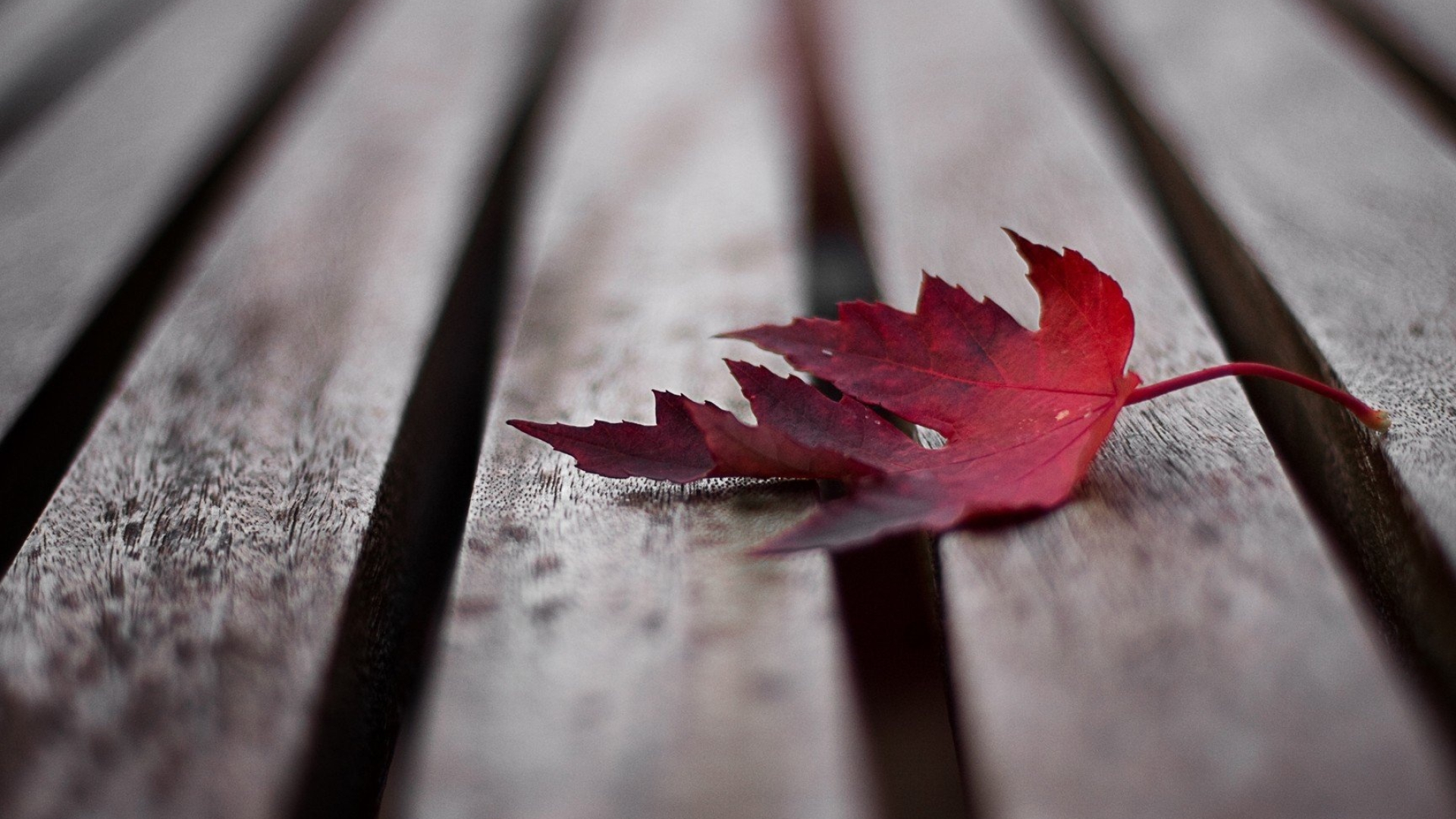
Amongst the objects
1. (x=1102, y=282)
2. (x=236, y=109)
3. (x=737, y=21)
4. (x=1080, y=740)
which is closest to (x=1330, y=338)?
(x=1102, y=282)

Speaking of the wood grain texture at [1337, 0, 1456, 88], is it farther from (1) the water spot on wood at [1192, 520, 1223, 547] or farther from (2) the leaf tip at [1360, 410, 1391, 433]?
(1) the water spot on wood at [1192, 520, 1223, 547]

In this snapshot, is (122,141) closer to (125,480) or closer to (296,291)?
(296,291)

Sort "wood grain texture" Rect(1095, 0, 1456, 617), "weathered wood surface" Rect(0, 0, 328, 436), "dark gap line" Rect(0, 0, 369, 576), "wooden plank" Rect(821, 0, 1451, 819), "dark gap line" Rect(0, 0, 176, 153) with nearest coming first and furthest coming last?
"wooden plank" Rect(821, 0, 1451, 819), "wood grain texture" Rect(1095, 0, 1456, 617), "dark gap line" Rect(0, 0, 369, 576), "weathered wood surface" Rect(0, 0, 328, 436), "dark gap line" Rect(0, 0, 176, 153)

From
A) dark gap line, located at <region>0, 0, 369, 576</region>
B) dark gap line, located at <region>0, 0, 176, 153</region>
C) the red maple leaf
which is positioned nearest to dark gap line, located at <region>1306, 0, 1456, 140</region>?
the red maple leaf

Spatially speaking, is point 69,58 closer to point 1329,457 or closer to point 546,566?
point 546,566

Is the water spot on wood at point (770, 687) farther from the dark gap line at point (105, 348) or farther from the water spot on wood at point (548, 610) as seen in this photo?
the dark gap line at point (105, 348)
